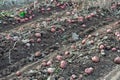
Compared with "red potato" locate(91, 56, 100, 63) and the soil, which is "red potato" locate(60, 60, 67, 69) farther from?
"red potato" locate(91, 56, 100, 63)

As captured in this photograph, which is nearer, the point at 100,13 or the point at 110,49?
the point at 110,49

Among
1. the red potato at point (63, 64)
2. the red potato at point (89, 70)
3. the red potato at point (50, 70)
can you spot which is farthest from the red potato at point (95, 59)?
the red potato at point (50, 70)

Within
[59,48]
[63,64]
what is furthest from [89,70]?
[59,48]

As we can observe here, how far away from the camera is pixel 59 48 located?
19.6 ft

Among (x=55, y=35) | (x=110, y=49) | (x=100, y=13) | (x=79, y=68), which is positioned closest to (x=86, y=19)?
(x=100, y=13)

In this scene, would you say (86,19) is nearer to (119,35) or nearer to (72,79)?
(119,35)

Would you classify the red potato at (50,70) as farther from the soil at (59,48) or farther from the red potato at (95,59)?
the red potato at (95,59)

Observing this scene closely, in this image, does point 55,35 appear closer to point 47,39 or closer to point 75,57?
point 47,39

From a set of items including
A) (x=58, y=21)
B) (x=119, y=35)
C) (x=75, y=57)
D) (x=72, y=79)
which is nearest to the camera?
(x=72, y=79)

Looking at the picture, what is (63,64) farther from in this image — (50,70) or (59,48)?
(59,48)

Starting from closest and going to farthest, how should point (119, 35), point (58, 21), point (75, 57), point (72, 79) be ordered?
point (72, 79) < point (75, 57) < point (119, 35) < point (58, 21)

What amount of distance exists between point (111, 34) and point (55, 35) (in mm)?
1062

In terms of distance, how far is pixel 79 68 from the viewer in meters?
5.08

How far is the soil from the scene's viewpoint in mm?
5066
